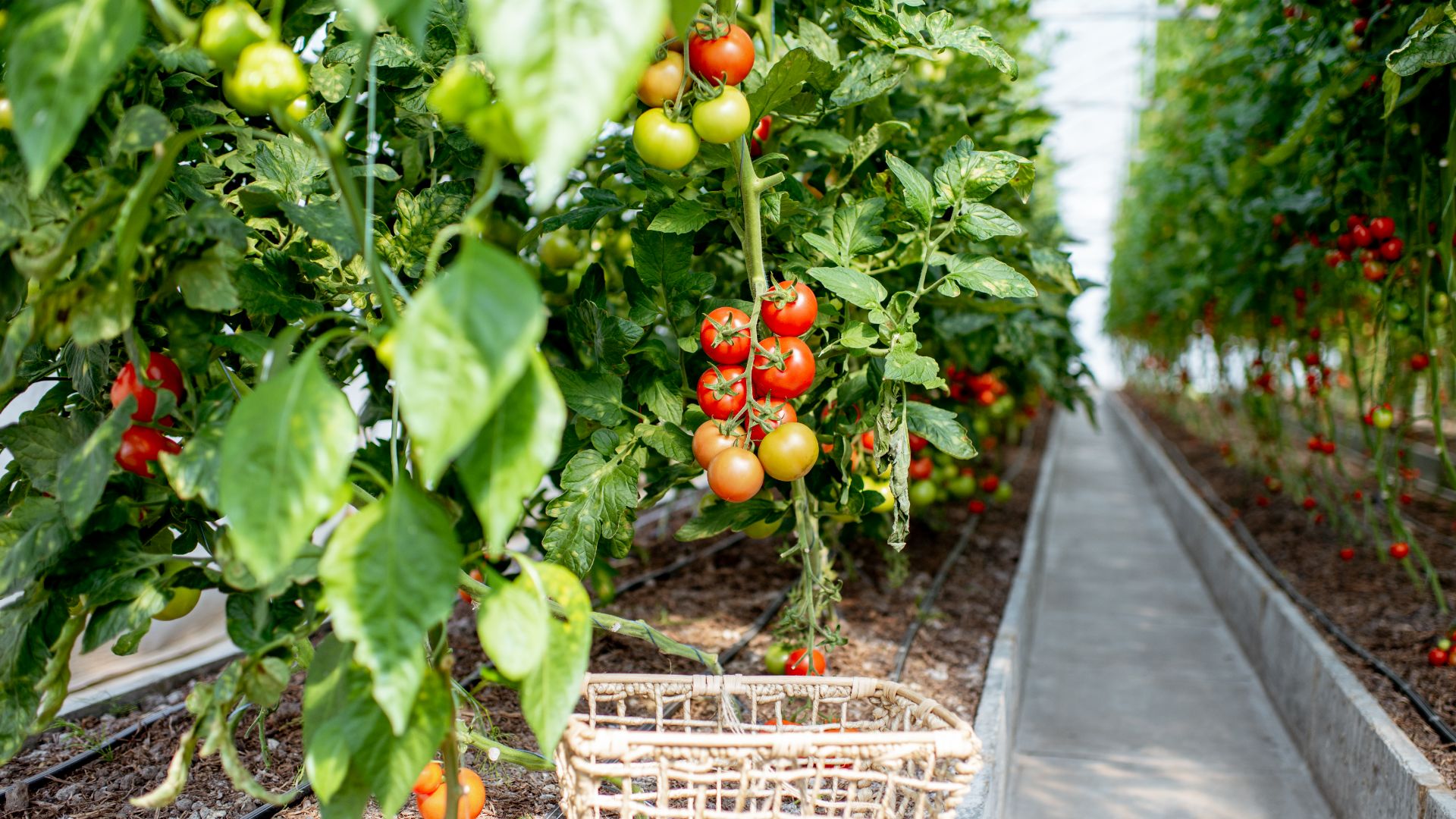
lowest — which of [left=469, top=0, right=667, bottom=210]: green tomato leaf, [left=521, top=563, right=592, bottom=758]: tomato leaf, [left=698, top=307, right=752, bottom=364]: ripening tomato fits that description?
[left=521, top=563, right=592, bottom=758]: tomato leaf

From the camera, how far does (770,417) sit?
3.78ft

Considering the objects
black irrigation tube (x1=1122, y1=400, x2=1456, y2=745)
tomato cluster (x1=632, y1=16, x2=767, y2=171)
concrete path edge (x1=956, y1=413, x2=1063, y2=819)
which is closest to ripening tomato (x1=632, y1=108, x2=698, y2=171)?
tomato cluster (x1=632, y1=16, x2=767, y2=171)

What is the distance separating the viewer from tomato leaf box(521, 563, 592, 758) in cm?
77

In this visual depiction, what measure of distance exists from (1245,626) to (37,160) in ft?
11.3

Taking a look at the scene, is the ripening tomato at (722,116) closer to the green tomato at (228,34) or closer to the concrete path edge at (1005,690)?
the green tomato at (228,34)

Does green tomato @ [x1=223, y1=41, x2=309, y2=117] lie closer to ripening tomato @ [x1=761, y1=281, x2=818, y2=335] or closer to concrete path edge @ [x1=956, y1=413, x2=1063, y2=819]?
ripening tomato @ [x1=761, y1=281, x2=818, y2=335]

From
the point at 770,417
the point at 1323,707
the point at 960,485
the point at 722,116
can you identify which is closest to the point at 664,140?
the point at 722,116

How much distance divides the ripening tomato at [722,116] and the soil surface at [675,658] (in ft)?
2.58

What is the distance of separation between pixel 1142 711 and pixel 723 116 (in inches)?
88.4

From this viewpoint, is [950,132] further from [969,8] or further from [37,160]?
[37,160]

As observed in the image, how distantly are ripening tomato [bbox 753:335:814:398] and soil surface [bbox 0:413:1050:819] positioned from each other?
57cm

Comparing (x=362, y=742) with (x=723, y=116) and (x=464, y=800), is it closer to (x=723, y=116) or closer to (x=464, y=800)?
(x=464, y=800)

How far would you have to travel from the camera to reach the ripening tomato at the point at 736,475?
107 cm

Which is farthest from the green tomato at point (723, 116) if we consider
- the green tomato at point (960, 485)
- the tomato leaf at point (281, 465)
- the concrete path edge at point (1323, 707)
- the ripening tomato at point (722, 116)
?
the green tomato at point (960, 485)
